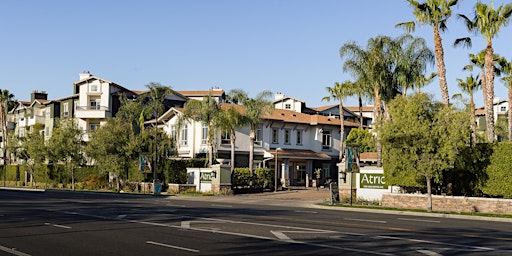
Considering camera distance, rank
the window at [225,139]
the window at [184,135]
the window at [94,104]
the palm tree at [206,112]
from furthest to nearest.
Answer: the window at [94,104] → the window at [184,135] → the window at [225,139] → the palm tree at [206,112]

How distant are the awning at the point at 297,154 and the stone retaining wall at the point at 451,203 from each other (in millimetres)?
25731

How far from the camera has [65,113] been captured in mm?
80438

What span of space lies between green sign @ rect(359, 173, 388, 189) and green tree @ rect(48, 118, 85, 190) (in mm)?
32513

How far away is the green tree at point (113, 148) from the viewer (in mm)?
53344

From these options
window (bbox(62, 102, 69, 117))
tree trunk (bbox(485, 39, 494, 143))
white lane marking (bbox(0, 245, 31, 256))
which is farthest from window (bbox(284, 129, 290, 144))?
white lane marking (bbox(0, 245, 31, 256))

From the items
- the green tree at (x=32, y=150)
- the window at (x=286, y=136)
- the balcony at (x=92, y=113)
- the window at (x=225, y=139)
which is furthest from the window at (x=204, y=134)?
the balcony at (x=92, y=113)

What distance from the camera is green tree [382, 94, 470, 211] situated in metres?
29.7

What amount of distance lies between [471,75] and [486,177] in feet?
94.2

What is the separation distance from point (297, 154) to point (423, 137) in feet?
105

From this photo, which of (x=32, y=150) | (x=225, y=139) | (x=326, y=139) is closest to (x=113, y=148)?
(x=225, y=139)

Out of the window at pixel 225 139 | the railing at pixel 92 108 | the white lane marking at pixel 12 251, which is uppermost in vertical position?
the railing at pixel 92 108

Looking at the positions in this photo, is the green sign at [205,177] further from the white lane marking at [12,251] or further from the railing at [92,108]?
the white lane marking at [12,251]

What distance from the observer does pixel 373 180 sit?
37.1 m

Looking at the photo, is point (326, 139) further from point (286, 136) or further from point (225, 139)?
point (225, 139)
